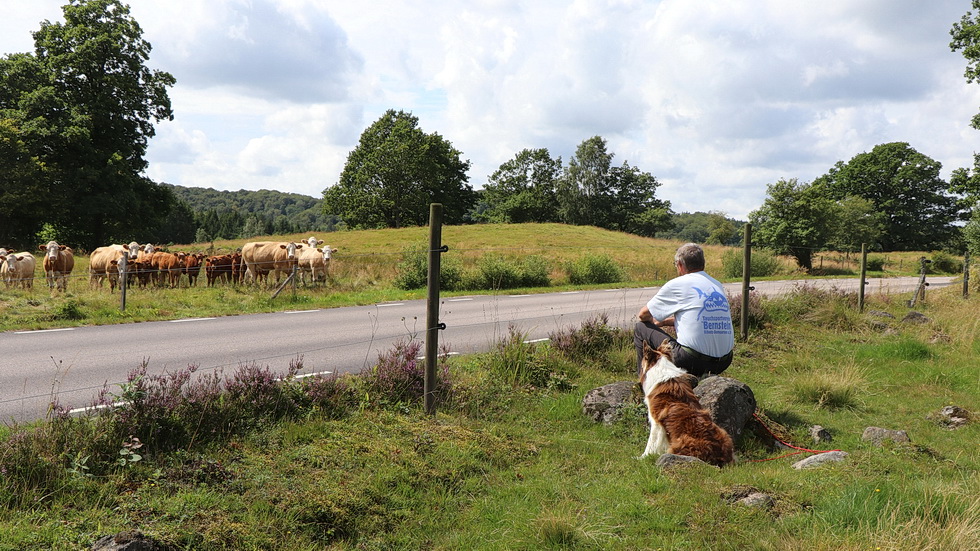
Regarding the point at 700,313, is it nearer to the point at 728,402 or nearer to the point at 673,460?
the point at 728,402

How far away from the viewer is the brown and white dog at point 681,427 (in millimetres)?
5043

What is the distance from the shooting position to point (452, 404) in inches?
248

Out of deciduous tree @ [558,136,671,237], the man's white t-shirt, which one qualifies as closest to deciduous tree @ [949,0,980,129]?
the man's white t-shirt

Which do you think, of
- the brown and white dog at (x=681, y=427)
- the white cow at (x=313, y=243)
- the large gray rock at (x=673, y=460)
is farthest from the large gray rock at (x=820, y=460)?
the white cow at (x=313, y=243)

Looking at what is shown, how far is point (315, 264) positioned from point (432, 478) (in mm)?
19830

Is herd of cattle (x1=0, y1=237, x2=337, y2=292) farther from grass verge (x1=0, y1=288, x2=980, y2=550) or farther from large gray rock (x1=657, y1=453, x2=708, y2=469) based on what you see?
large gray rock (x1=657, y1=453, x2=708, y2=469)

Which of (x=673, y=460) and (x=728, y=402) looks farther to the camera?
(x=728, y=402)

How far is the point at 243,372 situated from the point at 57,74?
4339 centimetres

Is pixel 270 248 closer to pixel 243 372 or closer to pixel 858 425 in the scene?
pixel 243 372

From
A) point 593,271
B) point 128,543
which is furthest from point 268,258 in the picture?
point 128,543

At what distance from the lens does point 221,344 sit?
984 cm

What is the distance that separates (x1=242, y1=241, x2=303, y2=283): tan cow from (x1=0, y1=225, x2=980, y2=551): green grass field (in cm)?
1786

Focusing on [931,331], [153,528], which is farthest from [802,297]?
[153,528]

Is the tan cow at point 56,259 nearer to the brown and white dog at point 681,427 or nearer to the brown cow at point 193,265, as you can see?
the brown cow at point 193,265
